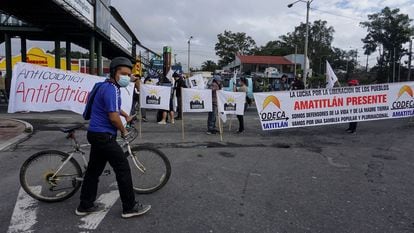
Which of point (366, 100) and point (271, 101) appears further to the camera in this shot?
point (366, 100)

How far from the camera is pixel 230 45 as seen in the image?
353 ft

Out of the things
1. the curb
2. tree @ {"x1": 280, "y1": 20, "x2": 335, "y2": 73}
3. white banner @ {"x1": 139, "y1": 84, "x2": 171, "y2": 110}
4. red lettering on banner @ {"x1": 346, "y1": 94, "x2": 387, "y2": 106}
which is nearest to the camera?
the curb

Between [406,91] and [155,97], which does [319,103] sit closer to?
[406,91]

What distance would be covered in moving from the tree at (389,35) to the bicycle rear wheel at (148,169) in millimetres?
87193

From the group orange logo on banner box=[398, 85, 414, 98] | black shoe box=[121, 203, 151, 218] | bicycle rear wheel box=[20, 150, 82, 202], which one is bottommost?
black shoe box=[121, 203, 151, 218]

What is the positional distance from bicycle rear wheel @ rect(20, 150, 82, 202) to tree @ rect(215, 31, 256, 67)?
103120mm

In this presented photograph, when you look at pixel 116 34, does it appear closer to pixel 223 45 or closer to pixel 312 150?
pixel 312 150

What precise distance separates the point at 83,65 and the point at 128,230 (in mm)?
50682

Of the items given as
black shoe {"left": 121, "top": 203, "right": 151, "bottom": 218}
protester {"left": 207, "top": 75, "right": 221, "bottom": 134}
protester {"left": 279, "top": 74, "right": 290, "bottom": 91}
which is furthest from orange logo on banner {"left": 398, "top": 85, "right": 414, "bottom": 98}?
black shoe {"left": 121, "top": 203, "right": 151, "bottom": 218}

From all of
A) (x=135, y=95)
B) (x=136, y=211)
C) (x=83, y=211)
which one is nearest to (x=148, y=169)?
(x=136, y=211)

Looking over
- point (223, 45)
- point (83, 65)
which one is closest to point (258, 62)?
point (223, 45)

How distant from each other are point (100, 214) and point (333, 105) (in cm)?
824

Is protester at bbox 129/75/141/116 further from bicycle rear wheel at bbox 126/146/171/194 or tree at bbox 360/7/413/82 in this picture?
tree at bbox 360/7/413/82

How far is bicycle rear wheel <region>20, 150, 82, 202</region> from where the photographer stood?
4.90m
